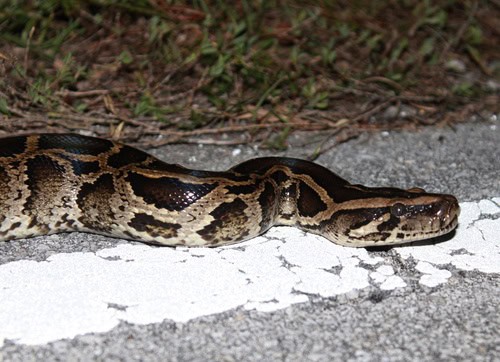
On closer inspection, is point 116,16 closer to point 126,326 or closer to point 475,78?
point 475,78

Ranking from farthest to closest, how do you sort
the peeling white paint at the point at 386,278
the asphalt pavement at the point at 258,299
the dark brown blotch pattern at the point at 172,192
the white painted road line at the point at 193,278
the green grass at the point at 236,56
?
1. the green grass at the point at 236,56
2. the dark brown blotch pattern at the point at 172,192
3. the peeling white paint at the point at 386,278
4. the white painted road line at the point at 193,278
5. the asphalt pavement at the point at 258,299

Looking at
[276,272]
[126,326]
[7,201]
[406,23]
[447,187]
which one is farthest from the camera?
[406,23]

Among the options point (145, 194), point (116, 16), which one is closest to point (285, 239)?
point (145, 194)

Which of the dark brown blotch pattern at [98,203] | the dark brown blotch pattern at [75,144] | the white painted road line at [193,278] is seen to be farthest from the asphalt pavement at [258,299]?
the dark brown blotch pattern at [75,144]

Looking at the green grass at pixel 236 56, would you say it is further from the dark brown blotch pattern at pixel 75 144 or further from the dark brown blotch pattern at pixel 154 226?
the dark brown blotch pattern at pixel 154 226

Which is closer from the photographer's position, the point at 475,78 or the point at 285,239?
the point at 285,239
